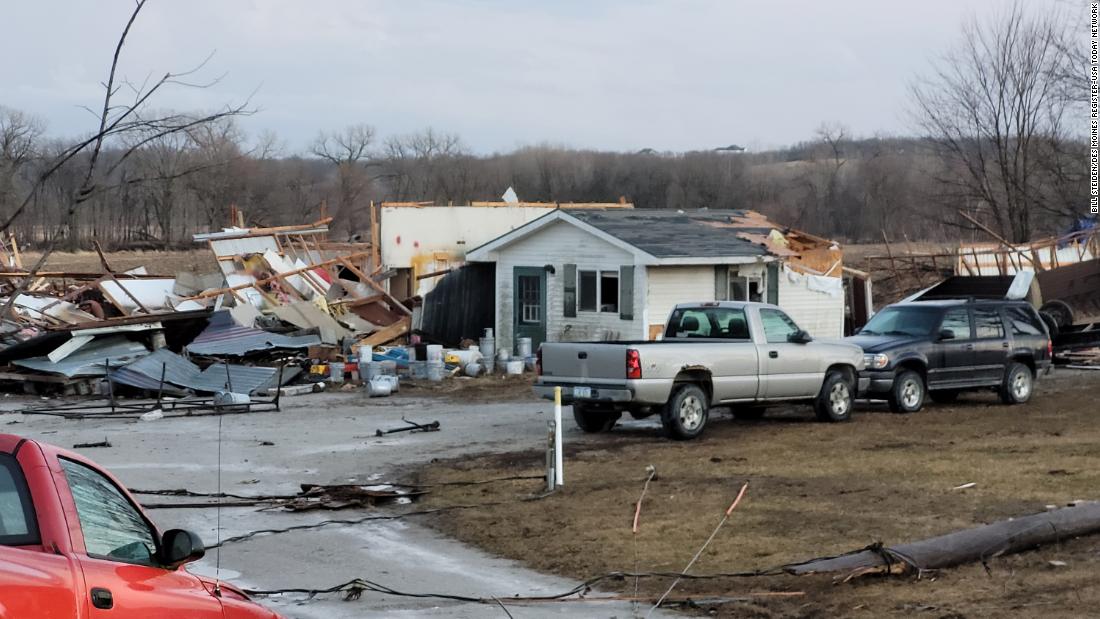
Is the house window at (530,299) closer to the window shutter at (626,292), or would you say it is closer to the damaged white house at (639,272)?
the damaged white house at (639,272)

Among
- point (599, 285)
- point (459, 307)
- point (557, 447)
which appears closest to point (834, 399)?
point (557, 447)

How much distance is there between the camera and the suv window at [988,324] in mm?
21562

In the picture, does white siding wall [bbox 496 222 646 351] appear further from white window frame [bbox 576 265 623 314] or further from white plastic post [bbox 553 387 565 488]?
white plastic post [bbox 553 387 565 488]

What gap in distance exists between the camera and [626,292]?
2905cm

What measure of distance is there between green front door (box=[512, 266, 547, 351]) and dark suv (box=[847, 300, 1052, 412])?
1062 cm

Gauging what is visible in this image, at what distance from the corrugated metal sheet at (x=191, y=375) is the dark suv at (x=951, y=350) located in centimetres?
1246

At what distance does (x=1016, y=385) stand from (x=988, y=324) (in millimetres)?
1193

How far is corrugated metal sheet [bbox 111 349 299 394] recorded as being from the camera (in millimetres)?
26078

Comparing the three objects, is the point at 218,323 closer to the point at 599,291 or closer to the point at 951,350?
the point at 599,291

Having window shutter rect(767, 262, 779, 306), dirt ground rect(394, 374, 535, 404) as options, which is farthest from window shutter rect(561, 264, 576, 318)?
window shutter rect(767, 262, 779, 306)

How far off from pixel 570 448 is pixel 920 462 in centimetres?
479

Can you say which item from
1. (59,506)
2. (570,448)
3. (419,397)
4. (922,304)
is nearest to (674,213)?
(419,397)

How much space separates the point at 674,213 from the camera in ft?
110

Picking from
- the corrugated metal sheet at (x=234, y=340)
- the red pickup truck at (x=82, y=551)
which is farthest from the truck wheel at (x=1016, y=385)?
the red pickup truck at (x=82, y=551)
